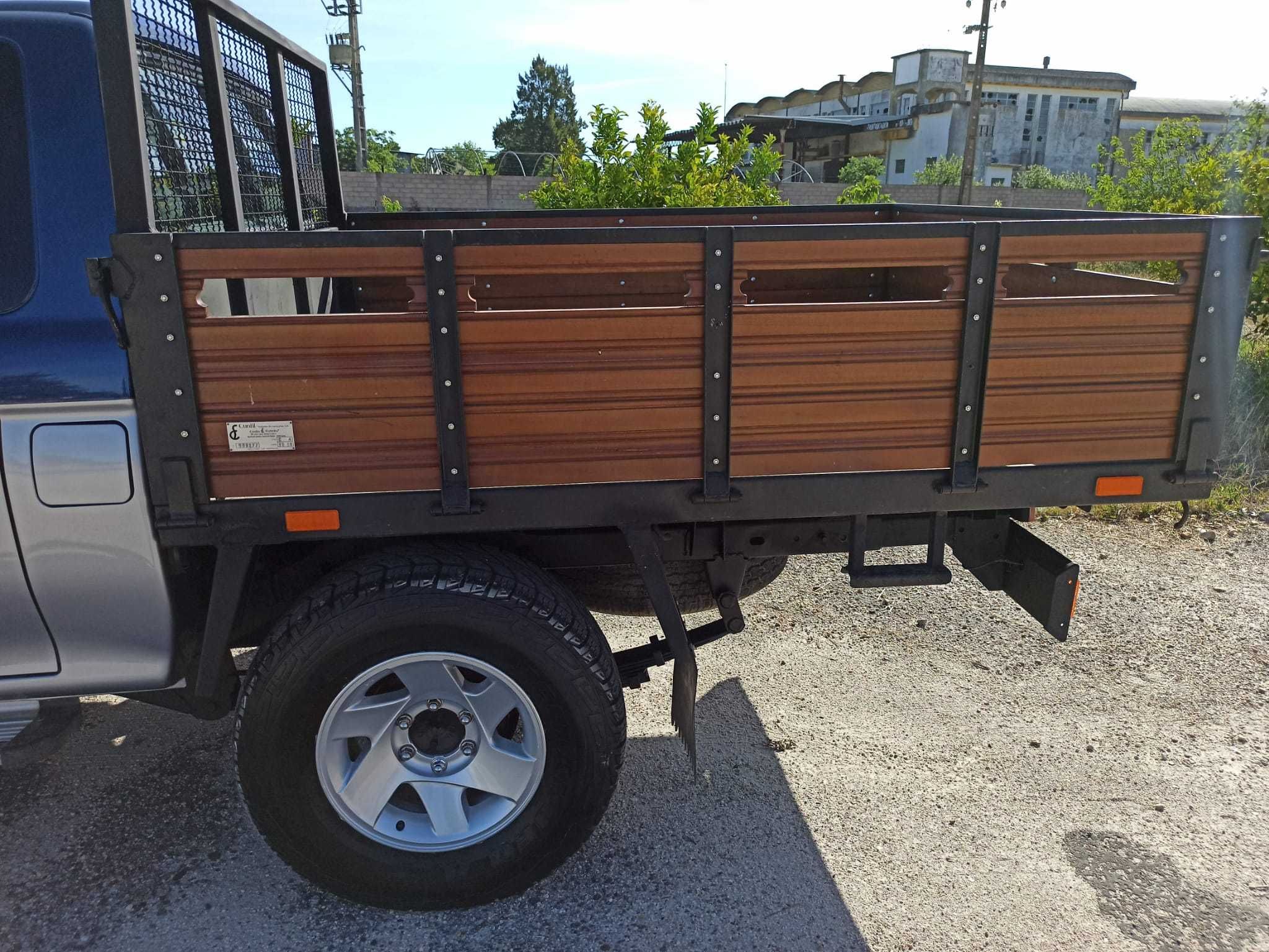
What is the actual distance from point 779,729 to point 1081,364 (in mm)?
1884

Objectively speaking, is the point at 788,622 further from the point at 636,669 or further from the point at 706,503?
the point at 706,503

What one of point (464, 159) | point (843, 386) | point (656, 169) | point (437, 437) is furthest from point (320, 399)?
point (464, 159)

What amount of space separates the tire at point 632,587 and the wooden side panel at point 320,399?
101 centimetres

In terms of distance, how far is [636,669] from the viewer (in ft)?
10.0

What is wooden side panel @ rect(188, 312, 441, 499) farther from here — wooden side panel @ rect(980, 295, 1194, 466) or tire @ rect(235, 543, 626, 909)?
wooden side panel @ rect(980, 295, 1194, 466)

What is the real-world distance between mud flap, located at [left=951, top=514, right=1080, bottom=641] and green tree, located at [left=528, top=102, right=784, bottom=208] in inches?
190

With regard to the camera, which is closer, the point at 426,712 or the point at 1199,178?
the point at 426,712

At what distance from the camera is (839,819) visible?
3.05 metres

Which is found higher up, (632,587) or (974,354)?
(974,354)

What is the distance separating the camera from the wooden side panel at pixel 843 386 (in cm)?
238

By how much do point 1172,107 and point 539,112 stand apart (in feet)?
173

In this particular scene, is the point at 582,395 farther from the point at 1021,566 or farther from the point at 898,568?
the point at 1021,566

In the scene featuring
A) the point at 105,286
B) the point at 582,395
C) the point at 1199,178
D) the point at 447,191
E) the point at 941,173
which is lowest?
the point at 582,395

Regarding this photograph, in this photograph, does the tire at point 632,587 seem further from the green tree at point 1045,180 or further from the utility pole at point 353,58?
the green tree at point 1045,180
